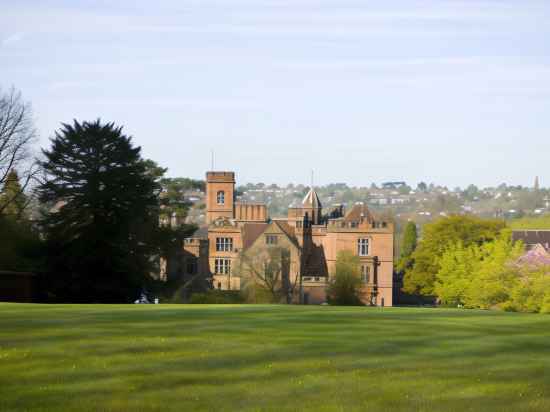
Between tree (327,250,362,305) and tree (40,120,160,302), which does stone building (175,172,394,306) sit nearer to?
tree (327,250,362,305)

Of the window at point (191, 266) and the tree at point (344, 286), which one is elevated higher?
the window at point (191, 266)

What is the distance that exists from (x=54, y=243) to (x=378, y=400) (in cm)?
3985

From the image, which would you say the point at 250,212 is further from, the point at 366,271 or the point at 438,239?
the point at 438,239

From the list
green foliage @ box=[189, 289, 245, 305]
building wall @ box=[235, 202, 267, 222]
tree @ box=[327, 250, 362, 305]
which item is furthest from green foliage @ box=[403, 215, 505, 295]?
green foliage @ box=[189, 289, 245, 305]

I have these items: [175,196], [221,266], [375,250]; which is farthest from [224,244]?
[375,250]

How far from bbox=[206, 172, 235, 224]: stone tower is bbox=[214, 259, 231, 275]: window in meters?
11.4

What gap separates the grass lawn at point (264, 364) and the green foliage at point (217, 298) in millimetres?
31031

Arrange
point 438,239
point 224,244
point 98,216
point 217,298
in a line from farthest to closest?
point 438,239, point 224,244, point 217,298, point 98,216

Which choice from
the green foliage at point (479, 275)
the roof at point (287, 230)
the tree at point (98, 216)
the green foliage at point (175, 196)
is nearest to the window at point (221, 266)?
the green foliage at point (175, 196)

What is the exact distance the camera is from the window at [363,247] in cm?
8244

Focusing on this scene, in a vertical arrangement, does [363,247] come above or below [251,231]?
below

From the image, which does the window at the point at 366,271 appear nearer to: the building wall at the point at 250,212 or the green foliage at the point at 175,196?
the building wall at the point at 250,212

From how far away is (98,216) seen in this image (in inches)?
2067

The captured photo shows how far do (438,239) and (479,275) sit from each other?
22.8 m
